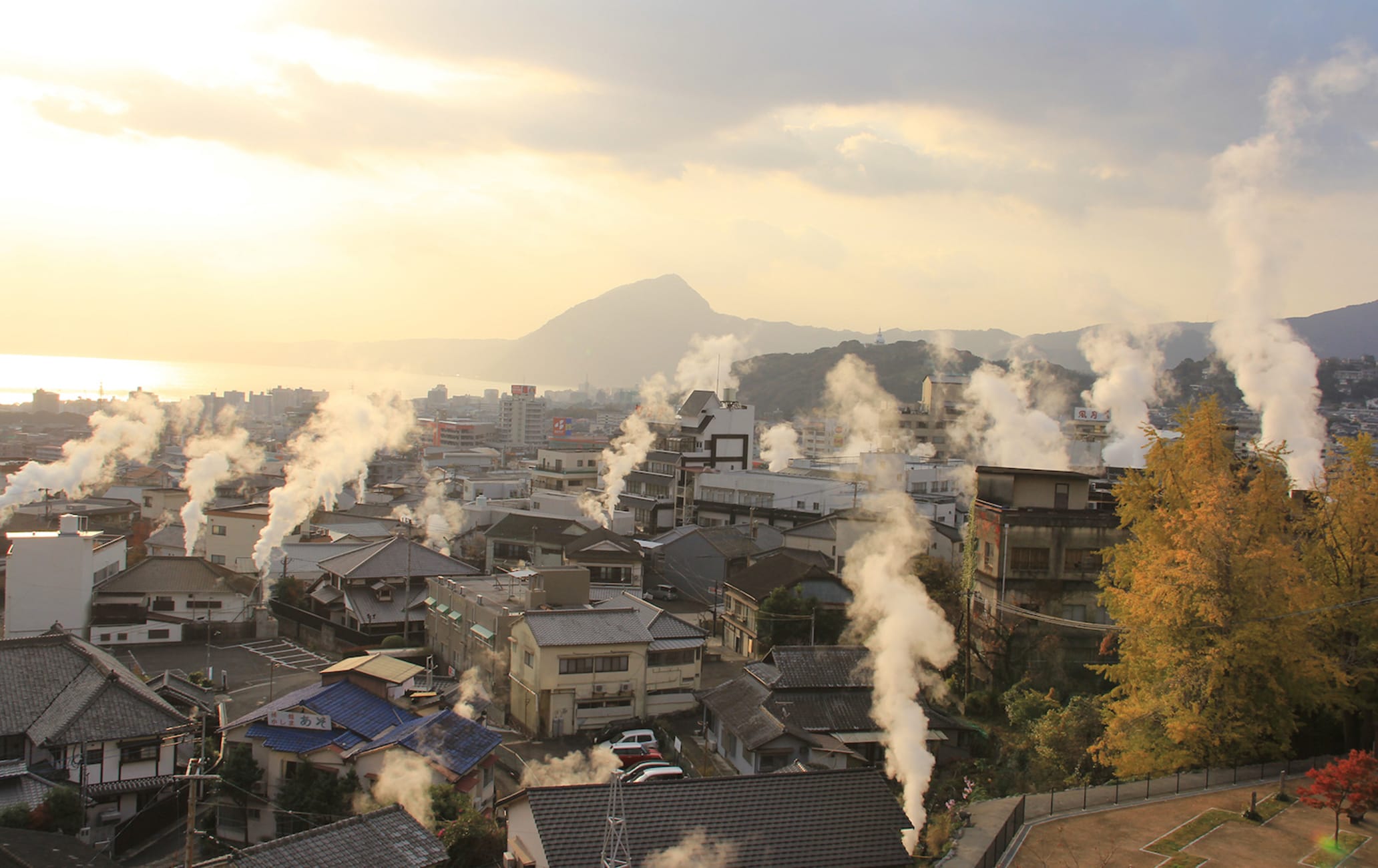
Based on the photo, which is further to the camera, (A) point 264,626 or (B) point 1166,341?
(B) point 1166,341

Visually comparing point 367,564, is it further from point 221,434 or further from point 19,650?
point 221,434

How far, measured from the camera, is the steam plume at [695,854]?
38.8ft

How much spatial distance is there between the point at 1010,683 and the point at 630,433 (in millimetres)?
36893

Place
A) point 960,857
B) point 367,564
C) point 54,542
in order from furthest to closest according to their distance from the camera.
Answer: point 367,564, point 54,542, point 960,857

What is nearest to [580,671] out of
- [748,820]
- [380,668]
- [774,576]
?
[380,668]

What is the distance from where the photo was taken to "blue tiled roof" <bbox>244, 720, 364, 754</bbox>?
55.6 ft

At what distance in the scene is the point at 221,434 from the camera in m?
108

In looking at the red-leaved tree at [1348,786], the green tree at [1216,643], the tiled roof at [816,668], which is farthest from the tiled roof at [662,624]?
the red-leaved tree at [1348,786]

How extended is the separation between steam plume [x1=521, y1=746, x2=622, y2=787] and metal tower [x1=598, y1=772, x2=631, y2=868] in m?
6.16

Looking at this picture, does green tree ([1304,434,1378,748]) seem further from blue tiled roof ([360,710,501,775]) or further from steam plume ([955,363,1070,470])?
steam plume ([955,363,1070,470])

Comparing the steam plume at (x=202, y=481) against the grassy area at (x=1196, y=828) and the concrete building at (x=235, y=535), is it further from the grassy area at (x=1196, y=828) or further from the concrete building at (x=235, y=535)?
the grassy area at (x=1196, y=828)

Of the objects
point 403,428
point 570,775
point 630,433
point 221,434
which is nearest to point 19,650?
point 570,775

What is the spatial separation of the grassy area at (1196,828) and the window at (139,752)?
58.0 ft

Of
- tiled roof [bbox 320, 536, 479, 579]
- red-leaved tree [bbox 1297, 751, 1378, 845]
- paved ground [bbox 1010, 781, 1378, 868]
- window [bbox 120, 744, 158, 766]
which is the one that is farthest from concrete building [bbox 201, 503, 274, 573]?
red-leaved tree [bbox 1297, 751, 1378, 845]
